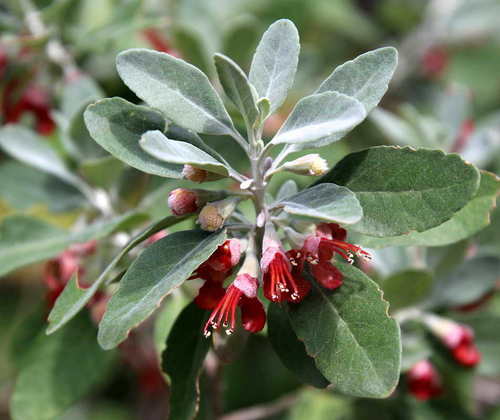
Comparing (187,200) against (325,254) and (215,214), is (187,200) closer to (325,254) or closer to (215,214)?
(215,214)

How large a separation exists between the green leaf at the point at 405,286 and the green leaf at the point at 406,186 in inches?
19.8

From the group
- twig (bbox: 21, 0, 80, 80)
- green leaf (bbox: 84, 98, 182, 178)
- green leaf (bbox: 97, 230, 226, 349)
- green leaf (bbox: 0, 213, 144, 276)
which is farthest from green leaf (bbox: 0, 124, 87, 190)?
green leaf (bbox: 97, 230, 226, 349)

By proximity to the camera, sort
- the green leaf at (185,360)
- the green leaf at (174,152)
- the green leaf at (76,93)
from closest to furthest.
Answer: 1. the green leaf at (174,152)
2. the green leaf at (185,360)
3. the green leaf at (76,93)

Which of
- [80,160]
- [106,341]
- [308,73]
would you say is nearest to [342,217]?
[106,341]

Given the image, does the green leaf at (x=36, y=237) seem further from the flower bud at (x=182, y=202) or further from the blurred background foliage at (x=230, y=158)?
the flower bud at (x=182, y=202)

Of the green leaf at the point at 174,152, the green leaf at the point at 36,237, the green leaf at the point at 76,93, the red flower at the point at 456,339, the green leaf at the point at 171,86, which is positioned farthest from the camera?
the green leaf at the point at 76,93

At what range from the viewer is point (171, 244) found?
1.27 metres

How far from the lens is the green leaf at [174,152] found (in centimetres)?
107

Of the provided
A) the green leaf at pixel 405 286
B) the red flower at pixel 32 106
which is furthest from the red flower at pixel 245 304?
the red flower at pixel 32 106

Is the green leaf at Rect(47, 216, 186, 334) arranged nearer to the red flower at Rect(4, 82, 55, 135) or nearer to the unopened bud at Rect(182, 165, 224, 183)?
the unopened bud at Rect(182, 165, 224, 183)

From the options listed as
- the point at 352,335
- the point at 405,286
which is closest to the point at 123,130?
the point at 352,335

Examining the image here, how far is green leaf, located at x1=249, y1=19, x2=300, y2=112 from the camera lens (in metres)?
1.27

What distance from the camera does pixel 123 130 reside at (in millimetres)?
1291

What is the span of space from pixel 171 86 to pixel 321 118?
11.3 inches
